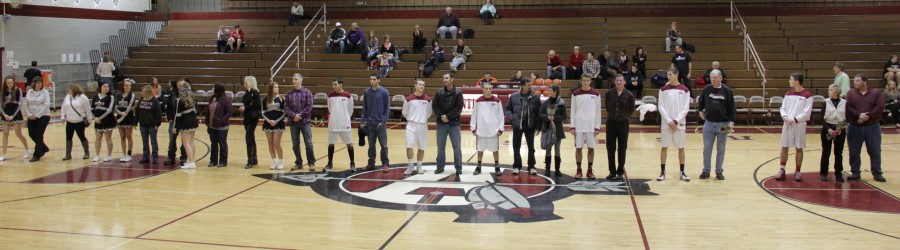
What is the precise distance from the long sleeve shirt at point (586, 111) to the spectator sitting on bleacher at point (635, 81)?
10382mm

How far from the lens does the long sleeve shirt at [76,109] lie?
12977 millimetres

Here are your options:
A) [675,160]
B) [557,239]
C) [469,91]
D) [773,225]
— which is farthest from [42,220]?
[469,91]

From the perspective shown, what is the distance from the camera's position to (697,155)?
554 inches

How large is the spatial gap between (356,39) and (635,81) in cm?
888

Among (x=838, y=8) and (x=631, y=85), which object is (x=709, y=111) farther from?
(x=838, y=8)

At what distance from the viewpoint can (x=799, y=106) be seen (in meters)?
10.9

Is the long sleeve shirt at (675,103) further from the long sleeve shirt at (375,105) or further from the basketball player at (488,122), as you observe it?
the long sleeve shirt at (375,105)

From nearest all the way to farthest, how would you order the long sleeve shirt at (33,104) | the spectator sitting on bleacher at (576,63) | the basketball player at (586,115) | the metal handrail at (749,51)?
1. the basketball player at (586,115)
2. the long sleeve shirt at (33,104)
3. the metal handrail at (749,51)
4. the spectator sitting on bleacher at (576,63)

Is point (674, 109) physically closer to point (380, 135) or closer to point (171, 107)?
point (380, 135)

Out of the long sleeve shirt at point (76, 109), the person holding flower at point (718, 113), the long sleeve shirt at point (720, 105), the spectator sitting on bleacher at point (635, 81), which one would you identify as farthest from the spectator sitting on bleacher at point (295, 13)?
the long sleeve shirt at point (720, 105)

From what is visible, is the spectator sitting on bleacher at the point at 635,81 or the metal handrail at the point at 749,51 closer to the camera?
Answer: the spectator sitting on bleacher at the point at 635,81

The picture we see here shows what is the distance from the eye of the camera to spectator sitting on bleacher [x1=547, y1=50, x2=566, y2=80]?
73.0ft

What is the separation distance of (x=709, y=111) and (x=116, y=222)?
308 inches

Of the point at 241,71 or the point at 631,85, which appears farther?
the point at 241,71
